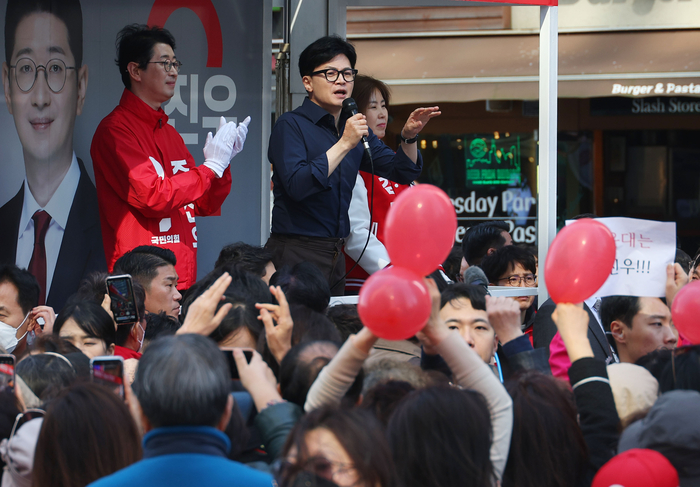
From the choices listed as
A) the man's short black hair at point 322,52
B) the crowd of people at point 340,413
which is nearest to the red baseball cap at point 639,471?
the crowd of people at point 340,413

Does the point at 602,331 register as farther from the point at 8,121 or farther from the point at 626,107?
the point at 626,107

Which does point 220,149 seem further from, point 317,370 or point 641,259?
point 317,370

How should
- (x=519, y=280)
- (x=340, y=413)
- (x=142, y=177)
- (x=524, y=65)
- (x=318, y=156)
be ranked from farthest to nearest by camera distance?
(x=524, y=65) → (x=519, y=280) → (x=142, y=177) → (x=318, y=156) → (x=340, y=413)

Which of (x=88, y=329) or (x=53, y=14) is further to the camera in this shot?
(x=53, y=14)

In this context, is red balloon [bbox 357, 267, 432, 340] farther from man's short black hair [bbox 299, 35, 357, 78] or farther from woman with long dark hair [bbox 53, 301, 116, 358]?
man's short black hair [bbox 299, 35, 357, 78]

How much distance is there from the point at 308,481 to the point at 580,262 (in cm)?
114

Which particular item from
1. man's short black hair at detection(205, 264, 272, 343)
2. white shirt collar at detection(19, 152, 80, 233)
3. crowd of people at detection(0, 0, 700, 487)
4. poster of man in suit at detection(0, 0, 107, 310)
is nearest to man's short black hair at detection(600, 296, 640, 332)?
crowd of people at detection(0, 0, 700, 487)

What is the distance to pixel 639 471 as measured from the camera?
170 centimetres

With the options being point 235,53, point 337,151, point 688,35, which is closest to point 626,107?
point 688,35

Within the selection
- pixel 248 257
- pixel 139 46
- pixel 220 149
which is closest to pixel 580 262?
pixel 248 257

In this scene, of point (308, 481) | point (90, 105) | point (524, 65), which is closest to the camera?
point (308, 481)

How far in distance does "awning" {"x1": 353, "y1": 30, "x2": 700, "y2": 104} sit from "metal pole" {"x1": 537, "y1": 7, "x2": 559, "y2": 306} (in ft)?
13.0

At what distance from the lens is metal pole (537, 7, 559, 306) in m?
3.89

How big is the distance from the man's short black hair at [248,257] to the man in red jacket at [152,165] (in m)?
0.37
